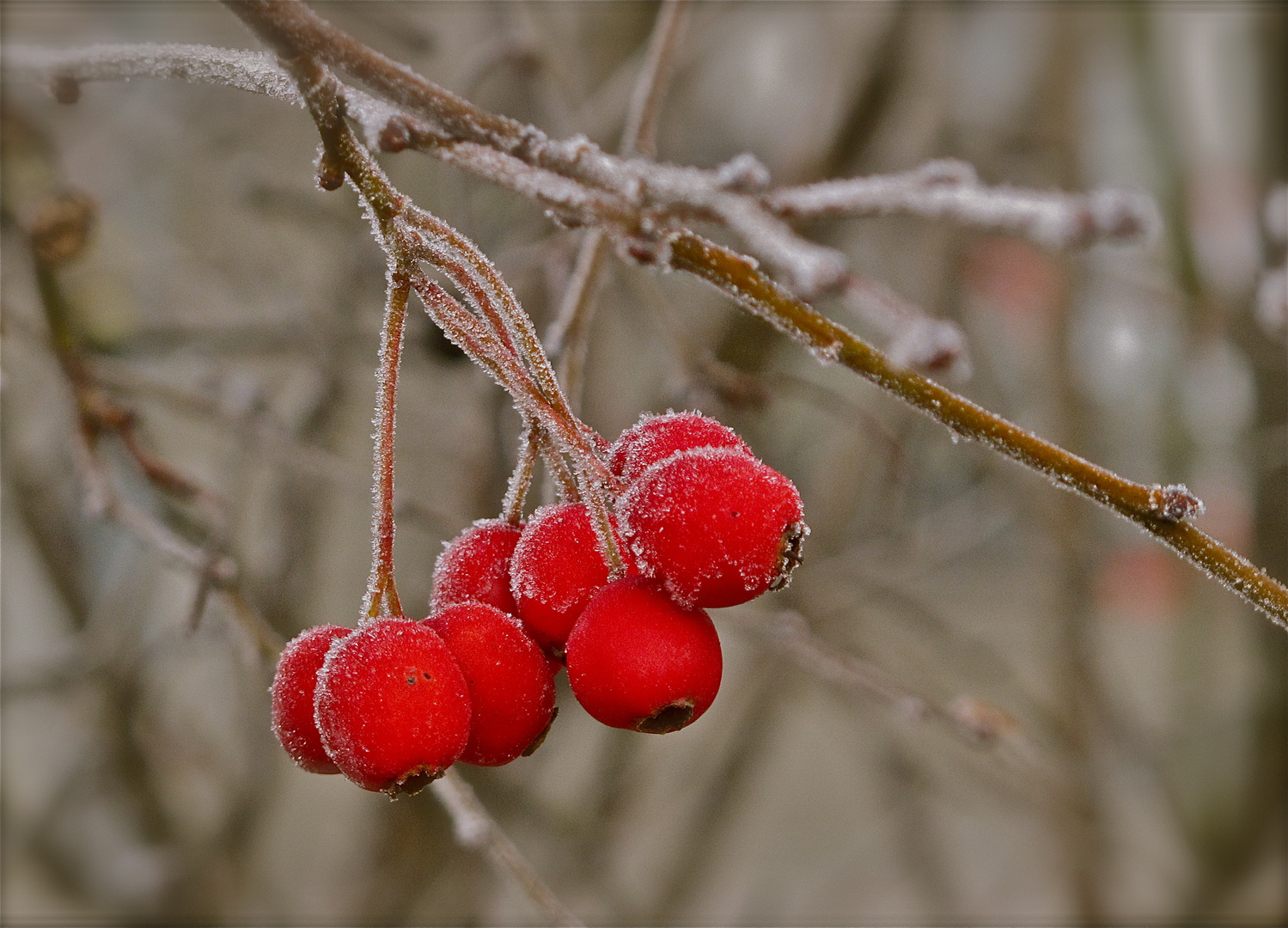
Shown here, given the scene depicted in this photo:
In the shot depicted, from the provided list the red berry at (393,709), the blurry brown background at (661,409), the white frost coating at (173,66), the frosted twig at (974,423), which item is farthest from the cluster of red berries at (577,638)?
the blurry brown background at (661,409)

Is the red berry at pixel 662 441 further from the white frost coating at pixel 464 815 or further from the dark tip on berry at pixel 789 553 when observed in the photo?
the white frost coating at pixel 464 815

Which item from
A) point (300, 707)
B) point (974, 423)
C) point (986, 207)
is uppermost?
point (986, 207)

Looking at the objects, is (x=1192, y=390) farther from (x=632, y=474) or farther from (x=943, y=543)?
(x=632, y=474)

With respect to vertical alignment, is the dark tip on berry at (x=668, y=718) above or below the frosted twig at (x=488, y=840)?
above

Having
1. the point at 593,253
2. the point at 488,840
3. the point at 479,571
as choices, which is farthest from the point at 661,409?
the point at 479,571

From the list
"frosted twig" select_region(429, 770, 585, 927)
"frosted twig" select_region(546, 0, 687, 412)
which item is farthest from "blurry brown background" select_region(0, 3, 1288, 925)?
"frosted twig" select_region(429, 770, 585, 927)

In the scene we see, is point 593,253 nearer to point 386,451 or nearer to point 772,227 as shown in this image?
point 386,451

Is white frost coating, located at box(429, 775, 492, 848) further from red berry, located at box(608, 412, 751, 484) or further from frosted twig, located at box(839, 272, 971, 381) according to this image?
frosted twig, located at box(839, 272, 971, 381)
